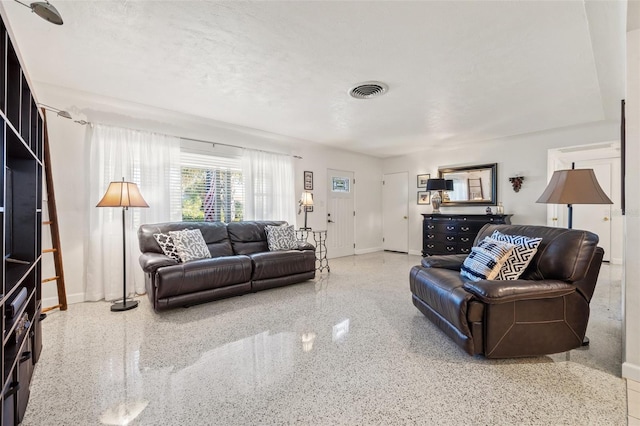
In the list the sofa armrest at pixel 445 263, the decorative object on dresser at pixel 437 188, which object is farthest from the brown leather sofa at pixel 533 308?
the decorative object on dresser at pixel 437 188

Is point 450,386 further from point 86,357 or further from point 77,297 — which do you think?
point 77,297

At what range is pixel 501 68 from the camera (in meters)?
2.69

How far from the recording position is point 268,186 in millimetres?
4945

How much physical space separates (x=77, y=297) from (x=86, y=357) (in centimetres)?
164

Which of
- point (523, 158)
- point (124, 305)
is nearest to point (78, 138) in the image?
point (124, 305)

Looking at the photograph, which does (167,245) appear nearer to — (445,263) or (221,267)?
(221,267)

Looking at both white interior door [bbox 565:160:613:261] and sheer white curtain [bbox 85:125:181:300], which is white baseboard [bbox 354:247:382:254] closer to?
white interior door [bbox 565:160:613:261]

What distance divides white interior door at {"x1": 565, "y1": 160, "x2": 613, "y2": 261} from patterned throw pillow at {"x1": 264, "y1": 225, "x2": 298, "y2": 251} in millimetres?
5086

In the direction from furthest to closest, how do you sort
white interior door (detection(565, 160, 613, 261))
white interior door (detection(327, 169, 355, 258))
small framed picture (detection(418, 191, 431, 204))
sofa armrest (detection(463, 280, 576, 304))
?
small framed picture (detection(418, 191, 431, 204)) → white interior door (detection(327, 169, 355, 258)) → white interior door (detection(565, 160, 613, 261)) → sofa armrest (detection(463, 280, 576, 304))

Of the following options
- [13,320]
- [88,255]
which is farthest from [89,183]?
[13,320]

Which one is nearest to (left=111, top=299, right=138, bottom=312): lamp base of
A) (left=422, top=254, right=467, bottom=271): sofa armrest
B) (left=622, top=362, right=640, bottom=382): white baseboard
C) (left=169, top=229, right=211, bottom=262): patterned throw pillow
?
(left=169, top=229, right=211, bottom=262): patterned throw pillow

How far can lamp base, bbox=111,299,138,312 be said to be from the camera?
3049 millimetres

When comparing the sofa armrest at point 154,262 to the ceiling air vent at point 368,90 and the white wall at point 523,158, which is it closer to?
the ceiling air vent at point 368,90

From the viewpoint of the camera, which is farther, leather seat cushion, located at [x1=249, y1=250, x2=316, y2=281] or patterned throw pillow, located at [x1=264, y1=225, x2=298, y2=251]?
patterned throw pillow, located at [x1=264, y1=225, x2=298, y2=251]
